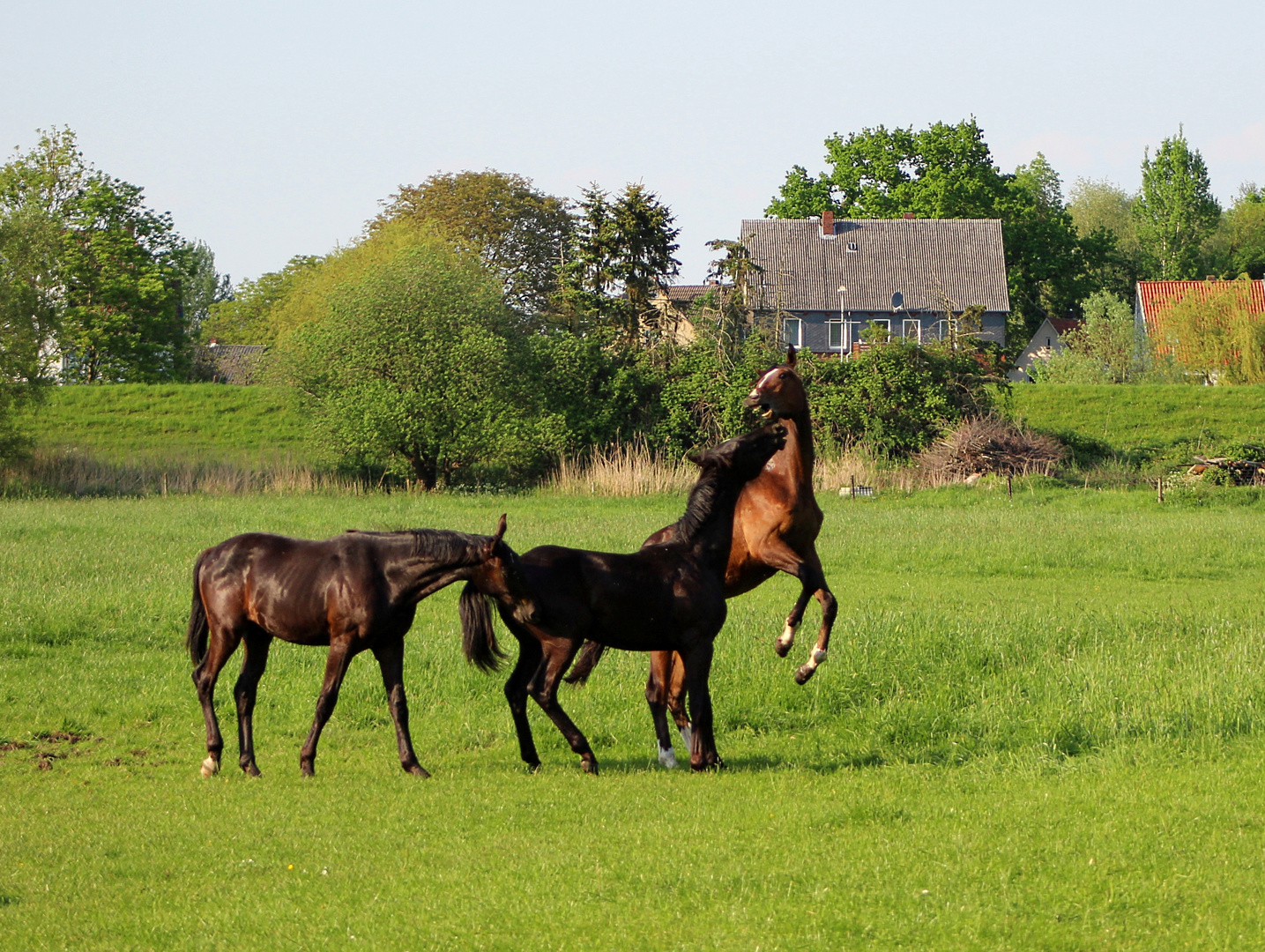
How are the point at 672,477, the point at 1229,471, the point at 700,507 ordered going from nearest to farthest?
the point at 700,507
the point at 1229,471
the point at 672,477

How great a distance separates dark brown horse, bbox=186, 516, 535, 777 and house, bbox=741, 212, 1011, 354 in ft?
208

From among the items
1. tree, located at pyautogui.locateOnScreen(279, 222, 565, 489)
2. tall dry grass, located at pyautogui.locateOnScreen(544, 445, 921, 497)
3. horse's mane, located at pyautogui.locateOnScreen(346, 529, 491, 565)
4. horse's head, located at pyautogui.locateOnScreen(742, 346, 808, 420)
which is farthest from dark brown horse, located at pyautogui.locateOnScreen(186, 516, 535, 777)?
tree, located at pyautogui.locateOnScreen(279, 222, 565, 489)

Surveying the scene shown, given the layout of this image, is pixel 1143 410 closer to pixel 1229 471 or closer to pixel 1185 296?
pixel 1229 471

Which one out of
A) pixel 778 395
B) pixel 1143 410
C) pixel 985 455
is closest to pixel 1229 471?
pixel 985 455

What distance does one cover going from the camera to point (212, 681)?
9.30 metres

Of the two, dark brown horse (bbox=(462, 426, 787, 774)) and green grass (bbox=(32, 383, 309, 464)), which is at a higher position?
green grass (bbox=(32, 383, 309, 464))

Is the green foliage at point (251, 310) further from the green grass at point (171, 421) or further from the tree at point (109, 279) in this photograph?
the green grass at point (171, 421)

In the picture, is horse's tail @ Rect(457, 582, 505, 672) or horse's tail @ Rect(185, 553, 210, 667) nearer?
horse's tail @ Rect(457, 582, 505, 672)

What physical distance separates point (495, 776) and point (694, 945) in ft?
12.2

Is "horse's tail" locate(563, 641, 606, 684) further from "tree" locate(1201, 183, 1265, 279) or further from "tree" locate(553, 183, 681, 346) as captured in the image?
"tree" locate(1201, 183, 1265, 279)

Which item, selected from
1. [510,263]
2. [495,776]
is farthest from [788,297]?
[495,776]

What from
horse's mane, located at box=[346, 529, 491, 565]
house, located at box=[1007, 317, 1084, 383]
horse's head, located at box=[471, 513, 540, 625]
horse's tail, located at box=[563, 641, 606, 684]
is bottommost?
horse's tail, located at box=[563, 641, 606, 684]

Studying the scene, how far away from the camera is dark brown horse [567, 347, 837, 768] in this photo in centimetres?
1009

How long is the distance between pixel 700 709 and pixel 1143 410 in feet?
137
